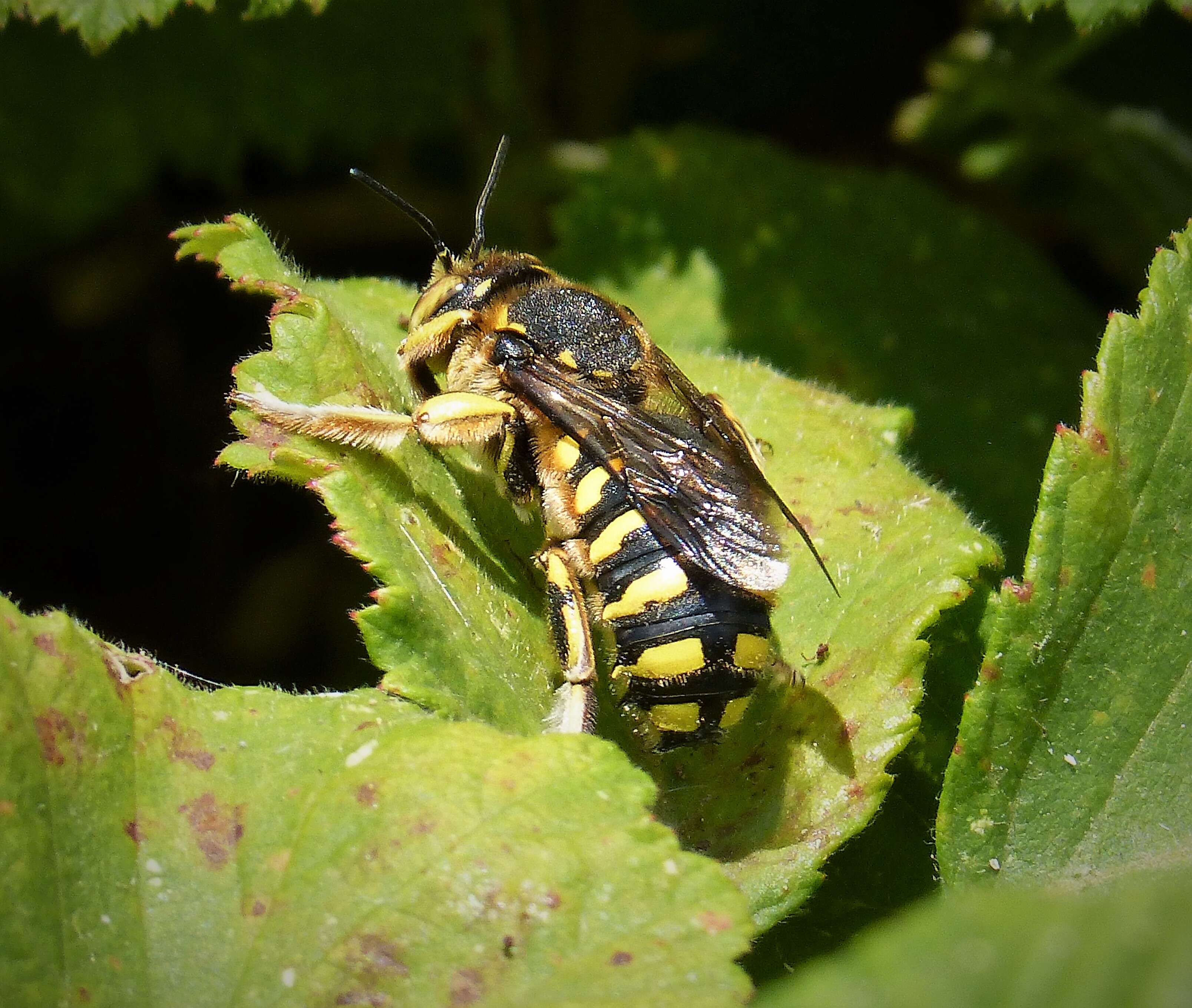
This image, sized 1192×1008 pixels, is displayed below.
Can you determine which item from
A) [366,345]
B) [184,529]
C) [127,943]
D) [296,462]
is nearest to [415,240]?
[184,529]

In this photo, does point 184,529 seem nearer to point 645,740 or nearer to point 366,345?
point 366,345

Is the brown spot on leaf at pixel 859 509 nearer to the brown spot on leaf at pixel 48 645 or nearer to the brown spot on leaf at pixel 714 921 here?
the brown spot on leaf at pixel 714 921

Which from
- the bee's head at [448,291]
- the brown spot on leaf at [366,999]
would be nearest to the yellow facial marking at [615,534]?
the bee's head at [448,291]

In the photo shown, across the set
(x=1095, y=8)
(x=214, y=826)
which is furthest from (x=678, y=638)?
(x=1095, y=8)

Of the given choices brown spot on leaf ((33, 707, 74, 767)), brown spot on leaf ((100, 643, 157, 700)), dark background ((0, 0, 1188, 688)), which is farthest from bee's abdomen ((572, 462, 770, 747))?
dark background ((0, 0, 1188, 688))

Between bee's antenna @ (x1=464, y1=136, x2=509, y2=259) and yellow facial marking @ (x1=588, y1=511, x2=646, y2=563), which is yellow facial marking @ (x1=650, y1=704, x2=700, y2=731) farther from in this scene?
bee's antenna @ (x1=464, y1=136, x2=509, y2=259)

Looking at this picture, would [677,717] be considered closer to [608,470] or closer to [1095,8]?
[608,470]

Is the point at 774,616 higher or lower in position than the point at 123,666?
higher
